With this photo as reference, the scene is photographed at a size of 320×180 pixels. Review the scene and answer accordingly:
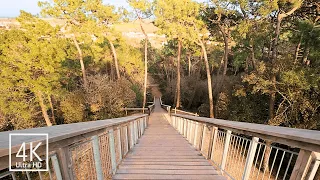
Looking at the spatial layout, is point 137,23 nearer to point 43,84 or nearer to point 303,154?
point 43,84

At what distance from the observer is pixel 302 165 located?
4.40 feet

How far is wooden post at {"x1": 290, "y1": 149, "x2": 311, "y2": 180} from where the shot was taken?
4.30 feet

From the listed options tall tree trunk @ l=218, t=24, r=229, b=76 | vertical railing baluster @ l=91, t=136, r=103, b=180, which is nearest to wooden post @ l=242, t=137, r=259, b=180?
vertical railing baluster @ l=91, t=136, r=103, b=180

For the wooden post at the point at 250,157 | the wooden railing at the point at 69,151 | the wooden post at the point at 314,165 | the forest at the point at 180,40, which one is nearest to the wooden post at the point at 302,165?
the wooden post at the point at 314,165

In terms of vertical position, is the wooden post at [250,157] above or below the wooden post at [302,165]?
below

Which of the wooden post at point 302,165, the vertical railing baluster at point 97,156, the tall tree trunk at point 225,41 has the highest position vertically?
the tall tree trunk at point 225,41

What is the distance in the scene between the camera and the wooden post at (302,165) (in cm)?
131

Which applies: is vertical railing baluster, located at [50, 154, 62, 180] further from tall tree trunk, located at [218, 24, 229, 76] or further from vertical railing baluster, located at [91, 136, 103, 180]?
tall tree trunk, located at [218, 24, 229, 76]

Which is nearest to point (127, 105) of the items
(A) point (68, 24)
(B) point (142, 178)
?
A: (A) point (68, 24)

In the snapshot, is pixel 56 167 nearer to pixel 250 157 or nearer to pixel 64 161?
pixel 64 161

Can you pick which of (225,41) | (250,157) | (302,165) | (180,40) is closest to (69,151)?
(302,165)

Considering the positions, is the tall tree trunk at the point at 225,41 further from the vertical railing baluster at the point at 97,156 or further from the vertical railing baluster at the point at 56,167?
the vertical railing baluster at the point at 56,167

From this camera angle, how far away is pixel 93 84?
16.0 meters

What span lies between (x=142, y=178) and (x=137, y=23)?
17864mm
